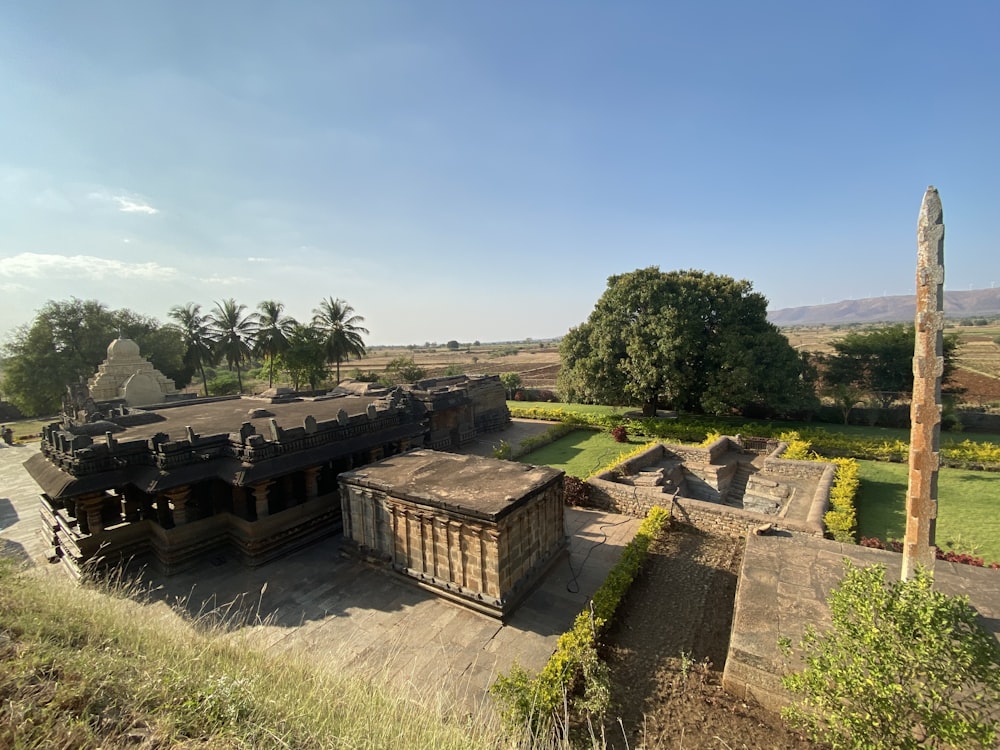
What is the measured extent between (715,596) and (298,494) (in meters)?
13.1

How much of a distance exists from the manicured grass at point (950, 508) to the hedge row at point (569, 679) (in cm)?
996

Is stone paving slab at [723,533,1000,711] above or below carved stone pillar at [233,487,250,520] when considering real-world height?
below

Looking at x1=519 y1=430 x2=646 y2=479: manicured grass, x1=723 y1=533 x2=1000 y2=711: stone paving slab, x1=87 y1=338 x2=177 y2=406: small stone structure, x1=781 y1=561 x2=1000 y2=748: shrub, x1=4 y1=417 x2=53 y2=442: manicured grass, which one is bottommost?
x1=519 y1=430 x2=646 y2=479: manicured grass

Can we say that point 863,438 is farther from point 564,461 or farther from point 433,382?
point 433,382

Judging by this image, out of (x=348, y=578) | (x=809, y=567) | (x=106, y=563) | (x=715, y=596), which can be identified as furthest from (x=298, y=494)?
(x=809, y=567)

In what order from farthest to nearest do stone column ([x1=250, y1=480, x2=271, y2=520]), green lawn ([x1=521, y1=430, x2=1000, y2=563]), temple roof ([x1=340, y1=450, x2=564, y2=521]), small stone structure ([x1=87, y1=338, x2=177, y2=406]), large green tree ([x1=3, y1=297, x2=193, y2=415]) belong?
large green tree ([x1=3, y1=297, x2=193, y2=415]) < small stone structure ([x1=87, y1=338, x2=177, y2=406]) < stone column ([x1=250, y1=480, x2=271, y2=520]) < green lawn ([x1=521, y1=430, x2=1000, y2=563]) < temple roof ([x1=340, y1=450, x2=564, y2=521])

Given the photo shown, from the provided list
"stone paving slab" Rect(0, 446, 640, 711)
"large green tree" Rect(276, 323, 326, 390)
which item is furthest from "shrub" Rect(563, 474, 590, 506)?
"large green tree" Rect(276, 323, 326, 390)

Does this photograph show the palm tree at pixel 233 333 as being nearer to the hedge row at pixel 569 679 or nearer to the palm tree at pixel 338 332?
the palm tree at pixel 338 332

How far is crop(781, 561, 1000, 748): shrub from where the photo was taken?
15.0ft

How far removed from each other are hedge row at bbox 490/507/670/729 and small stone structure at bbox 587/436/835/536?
5524 millimetres

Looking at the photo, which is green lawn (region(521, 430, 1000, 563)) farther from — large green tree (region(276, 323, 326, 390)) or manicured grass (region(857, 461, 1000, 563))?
large green tree (region(276, 323, 326, 390))

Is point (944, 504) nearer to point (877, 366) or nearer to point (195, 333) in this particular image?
point (877, 366)

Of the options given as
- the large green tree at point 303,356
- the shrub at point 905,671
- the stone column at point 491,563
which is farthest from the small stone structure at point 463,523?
the large green tree at point 303,356

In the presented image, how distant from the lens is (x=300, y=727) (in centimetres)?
393
